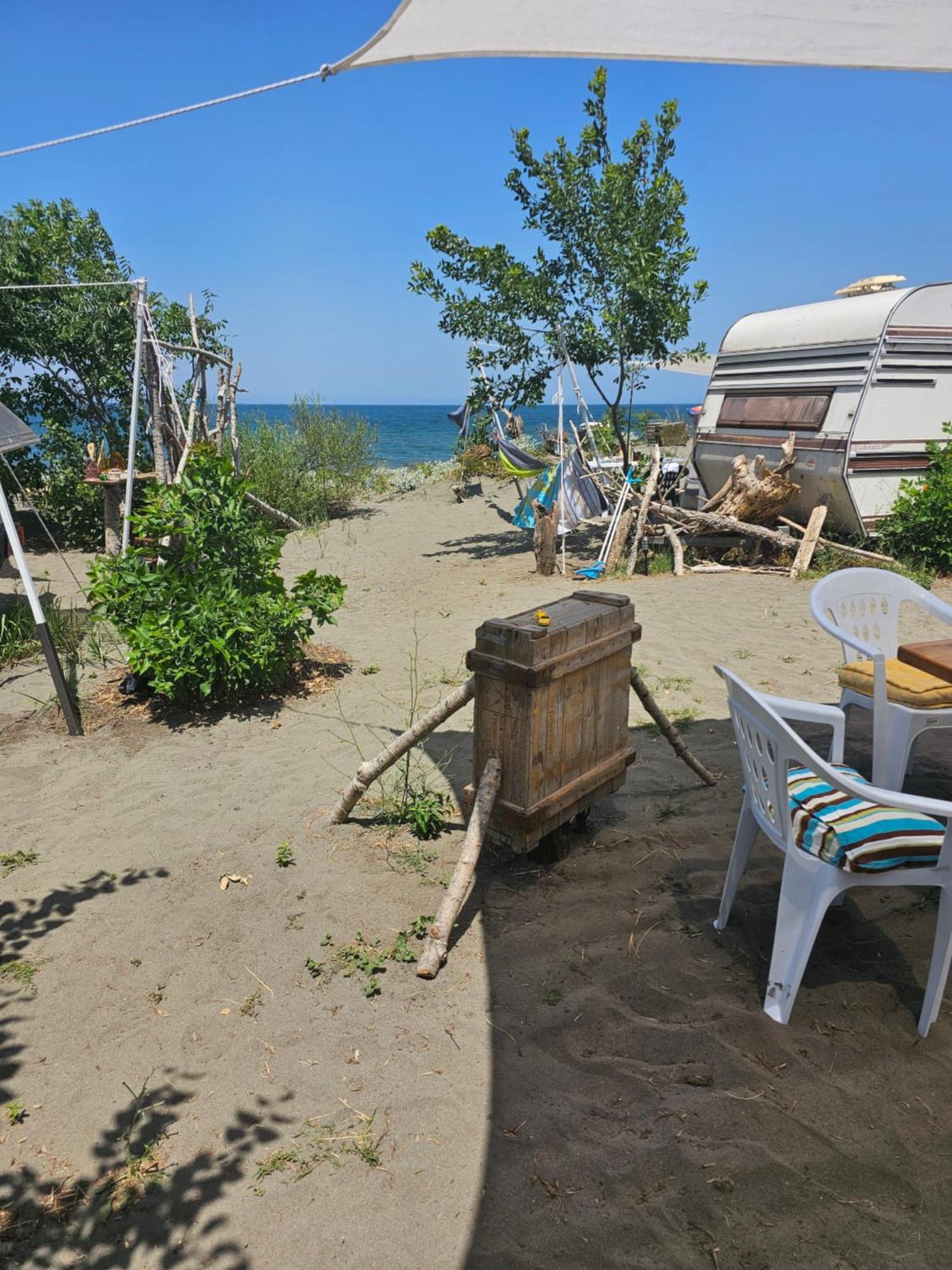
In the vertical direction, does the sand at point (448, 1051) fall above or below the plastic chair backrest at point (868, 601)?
below

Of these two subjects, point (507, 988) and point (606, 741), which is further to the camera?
point (606, 741)

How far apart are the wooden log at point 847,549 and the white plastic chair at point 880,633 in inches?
185

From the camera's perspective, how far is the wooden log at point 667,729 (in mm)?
3889

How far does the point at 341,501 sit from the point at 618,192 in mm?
7928

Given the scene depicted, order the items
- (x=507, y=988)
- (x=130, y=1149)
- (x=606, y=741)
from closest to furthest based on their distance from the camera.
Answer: (x=130, y=1149)
(x=507, y=988)
(x=606, y=741)

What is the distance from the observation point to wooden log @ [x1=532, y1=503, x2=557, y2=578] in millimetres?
9953

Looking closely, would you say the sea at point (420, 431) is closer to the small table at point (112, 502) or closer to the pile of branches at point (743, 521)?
the small table at point (112, 502)

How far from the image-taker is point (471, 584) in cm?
971

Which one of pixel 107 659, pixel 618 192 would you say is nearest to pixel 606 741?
pixel 107 659

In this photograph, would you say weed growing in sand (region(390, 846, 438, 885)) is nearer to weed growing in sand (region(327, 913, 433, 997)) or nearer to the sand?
the sand

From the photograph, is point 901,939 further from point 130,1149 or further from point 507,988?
point 130,1149

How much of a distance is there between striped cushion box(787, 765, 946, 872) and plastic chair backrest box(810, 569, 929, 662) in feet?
5.05

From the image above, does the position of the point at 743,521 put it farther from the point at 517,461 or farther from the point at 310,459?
the point at 310,459

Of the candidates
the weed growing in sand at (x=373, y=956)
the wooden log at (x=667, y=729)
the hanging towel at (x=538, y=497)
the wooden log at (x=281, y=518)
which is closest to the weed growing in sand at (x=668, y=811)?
the wooden log at (x=667, y=729)
